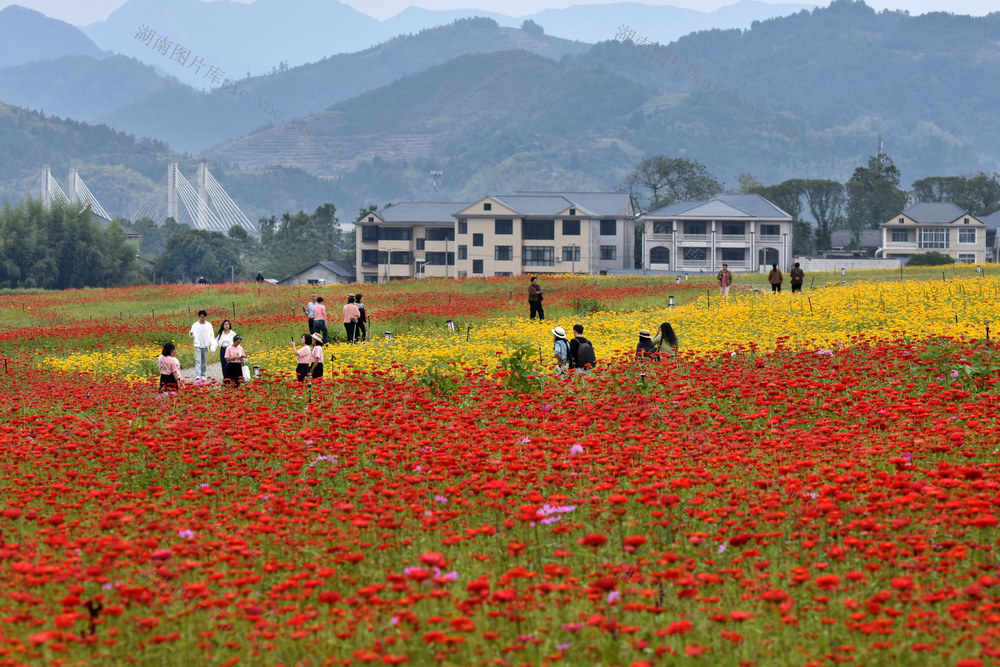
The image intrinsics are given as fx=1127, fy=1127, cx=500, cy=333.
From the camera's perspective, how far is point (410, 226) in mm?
110250

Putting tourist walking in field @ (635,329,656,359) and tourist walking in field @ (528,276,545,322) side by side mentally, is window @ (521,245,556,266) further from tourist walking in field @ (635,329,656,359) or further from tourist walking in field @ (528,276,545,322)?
tourist walking in field @ (635,329,656,359)

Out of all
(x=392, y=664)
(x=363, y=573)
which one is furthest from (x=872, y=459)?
(x=392, y=664)

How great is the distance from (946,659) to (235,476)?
6.27 meters

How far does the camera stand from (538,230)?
102438 mm

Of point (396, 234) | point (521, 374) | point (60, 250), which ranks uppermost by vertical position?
point (396, 234)

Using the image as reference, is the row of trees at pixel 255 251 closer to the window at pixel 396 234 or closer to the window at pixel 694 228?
the window at pixel 396 234

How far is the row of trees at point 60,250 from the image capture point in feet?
266

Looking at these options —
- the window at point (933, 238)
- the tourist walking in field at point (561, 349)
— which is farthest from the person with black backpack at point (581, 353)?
the window at point (933, 238)

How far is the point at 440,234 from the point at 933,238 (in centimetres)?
5112

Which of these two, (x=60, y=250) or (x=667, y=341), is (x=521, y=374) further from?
(x=60, y=250)

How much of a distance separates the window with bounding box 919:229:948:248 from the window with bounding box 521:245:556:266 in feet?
134

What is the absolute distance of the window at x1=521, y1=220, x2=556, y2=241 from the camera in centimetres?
Answer: 10194

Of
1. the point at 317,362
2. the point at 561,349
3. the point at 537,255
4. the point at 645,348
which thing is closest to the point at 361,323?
the point at 317,362

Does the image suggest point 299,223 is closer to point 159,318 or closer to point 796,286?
point 159,318
